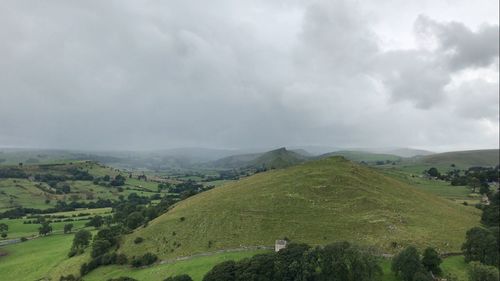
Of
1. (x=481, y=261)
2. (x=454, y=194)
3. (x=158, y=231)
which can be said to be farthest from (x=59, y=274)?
(x=454, y=194)

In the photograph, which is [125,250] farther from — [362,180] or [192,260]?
[362,180]

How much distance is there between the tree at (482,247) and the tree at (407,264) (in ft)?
57.5

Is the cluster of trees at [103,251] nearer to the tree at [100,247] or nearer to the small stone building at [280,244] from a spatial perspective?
the tree at [100,247]

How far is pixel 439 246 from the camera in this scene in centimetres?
9081

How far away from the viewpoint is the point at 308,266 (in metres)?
75.6

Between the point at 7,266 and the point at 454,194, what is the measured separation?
192805 mm

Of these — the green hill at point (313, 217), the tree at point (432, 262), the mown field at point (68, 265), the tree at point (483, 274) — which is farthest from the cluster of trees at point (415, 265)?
the green hill at point (313, 217)

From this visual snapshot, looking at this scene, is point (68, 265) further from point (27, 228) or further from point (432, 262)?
point (432, 262)

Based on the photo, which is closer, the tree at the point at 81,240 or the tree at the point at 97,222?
the tree at the point at 81,240

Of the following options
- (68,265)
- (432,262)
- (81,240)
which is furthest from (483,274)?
(81,240)

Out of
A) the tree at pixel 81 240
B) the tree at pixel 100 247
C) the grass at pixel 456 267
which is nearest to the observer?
the grass at pixel 456 267

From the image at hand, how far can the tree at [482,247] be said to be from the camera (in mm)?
81312

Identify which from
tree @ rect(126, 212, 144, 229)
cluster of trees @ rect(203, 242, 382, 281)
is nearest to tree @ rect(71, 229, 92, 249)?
tree @ rect(126, 212, 144, 229)

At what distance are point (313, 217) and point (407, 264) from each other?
3414 cm
